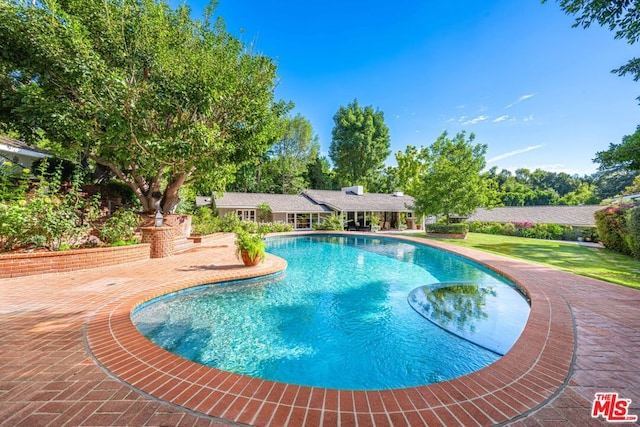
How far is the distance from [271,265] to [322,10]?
12.8 metres

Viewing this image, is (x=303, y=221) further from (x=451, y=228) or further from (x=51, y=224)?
(x=51, y=224)

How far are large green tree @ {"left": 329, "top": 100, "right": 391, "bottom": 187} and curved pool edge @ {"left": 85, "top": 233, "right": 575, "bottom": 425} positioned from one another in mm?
35344

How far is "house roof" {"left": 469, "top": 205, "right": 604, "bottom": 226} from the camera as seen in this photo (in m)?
22.0

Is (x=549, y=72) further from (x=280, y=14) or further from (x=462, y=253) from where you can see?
(x=280, y=14)

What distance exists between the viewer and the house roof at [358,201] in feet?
83.4

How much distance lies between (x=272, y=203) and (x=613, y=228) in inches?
931

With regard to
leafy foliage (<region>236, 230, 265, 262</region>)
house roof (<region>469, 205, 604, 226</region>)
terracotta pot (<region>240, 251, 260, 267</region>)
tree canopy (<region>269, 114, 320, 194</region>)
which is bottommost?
terracotta pot (<region>240, 251, 260, 267</region>)

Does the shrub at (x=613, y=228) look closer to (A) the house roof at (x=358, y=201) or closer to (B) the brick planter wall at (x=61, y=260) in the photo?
(A) the house roof at (x=358, y=201)

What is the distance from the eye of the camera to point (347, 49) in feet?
51.0

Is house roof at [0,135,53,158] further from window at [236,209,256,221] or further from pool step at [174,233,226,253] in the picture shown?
window at [236,209,256,221]

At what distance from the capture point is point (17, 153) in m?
10.1

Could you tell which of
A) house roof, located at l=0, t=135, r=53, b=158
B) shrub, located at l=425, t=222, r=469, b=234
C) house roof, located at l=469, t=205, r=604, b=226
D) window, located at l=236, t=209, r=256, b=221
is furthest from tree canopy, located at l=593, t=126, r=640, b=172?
house roof, located at l=469, t=205, r=604, b=226

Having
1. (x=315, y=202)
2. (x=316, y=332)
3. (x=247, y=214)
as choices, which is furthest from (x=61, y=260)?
(x=315, y=202)

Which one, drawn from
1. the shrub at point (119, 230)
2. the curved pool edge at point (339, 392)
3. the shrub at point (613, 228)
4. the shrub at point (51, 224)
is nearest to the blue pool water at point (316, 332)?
the curved pool edge at point (339, 392)
